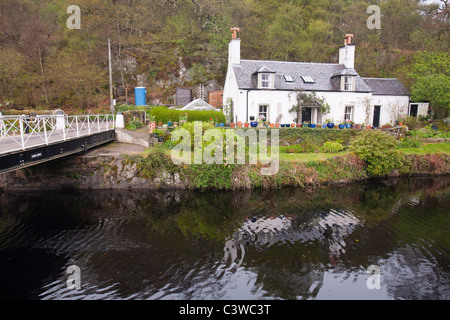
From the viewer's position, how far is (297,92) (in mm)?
24797

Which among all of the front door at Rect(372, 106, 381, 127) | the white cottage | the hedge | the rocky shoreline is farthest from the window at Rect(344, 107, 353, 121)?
the rocky shoreline

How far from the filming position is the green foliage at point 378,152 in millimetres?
18094

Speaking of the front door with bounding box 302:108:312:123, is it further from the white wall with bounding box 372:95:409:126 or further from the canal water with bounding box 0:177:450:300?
the canal water with bounding box 0:177:450:300

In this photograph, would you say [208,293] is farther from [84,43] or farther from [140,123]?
[84,43]

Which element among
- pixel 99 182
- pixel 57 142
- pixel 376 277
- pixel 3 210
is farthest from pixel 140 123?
pixel 376 277

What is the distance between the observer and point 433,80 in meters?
25.4

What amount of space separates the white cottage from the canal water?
432 inches

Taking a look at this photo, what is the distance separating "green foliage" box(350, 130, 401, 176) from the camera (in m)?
18.1

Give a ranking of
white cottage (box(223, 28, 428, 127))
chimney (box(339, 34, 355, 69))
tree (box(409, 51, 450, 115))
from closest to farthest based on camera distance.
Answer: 1. white cottage (box(223, 28, 428, 127))
2. tree (box(409, 51, 450, 115))
3. chimney (box(339, 34, 355, 69))

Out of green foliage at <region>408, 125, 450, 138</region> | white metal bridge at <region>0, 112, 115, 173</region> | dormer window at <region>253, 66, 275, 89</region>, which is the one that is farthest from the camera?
dormer window at <region>253, 66, 275, 89</region>

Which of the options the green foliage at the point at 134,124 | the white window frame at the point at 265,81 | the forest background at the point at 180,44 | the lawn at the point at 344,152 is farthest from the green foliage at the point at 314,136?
the green foliage at the point at 134,124

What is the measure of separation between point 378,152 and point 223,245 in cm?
1310

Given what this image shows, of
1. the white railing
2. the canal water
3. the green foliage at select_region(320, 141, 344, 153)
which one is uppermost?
the white railing
